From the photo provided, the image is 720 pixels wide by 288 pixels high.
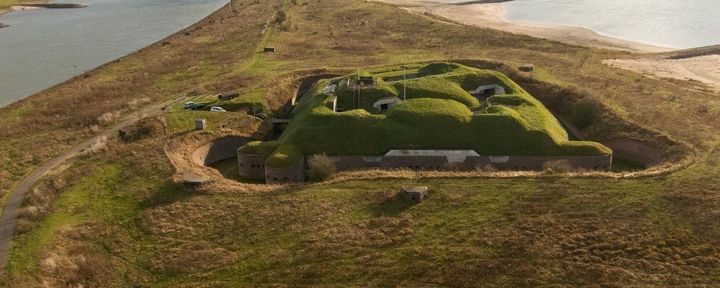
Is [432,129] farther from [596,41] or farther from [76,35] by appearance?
[76,35]

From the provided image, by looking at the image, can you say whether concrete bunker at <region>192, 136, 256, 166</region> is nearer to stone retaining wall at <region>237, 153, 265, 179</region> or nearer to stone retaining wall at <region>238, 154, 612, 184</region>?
stone retaining wall at <region>237, 153, 265, 179</region>

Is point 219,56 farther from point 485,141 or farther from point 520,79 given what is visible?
point 485,141

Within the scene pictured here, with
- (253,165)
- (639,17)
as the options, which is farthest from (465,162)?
(639,17)

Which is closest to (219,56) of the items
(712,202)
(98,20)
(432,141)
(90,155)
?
(90,155)

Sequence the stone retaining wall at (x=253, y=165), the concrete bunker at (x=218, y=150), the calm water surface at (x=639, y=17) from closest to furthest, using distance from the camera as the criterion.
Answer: the stone retaining wall at (x=253, y=165) < the concrete bunker at (x=218, y=150) < the calm water surface at (x=639, y=17)

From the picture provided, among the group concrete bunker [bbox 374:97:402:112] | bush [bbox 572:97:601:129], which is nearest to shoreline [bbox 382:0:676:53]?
bush [bbox 572:97:601:129]

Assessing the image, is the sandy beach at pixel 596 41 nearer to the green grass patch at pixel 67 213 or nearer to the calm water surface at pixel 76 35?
the calm water surface at pixel 76 35

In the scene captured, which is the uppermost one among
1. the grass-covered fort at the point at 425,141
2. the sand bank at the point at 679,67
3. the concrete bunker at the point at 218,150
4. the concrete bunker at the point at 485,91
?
the sand bank at the point at 679,67

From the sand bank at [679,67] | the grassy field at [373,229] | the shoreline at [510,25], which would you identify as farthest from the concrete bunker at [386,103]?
the shoreline at [510,25]
